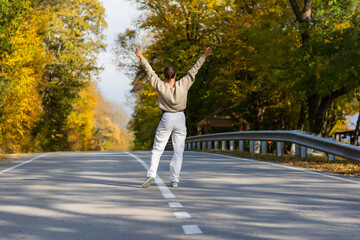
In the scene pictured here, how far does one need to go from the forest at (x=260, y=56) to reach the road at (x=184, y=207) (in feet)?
45.1

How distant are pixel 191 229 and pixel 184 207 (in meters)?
1.32

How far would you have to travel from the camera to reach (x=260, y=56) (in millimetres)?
27562

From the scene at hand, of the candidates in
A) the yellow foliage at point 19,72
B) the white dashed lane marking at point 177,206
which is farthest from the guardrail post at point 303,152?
the yellow foliage at point 19,72

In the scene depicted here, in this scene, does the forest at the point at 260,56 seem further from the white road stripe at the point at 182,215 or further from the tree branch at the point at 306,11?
the white road stripe at the point at 182,215

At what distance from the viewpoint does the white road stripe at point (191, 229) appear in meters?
5.05

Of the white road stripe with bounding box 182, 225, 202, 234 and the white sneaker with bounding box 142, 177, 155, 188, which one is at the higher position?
the white sneaker with bounding box 142, 177, 155, 188

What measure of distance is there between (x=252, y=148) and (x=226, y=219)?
41.4ft

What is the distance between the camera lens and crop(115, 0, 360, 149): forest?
75.6 feet

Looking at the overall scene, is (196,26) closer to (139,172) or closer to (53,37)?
(53,37)

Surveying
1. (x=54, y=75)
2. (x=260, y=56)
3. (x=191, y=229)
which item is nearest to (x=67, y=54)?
(x=54, y=75)

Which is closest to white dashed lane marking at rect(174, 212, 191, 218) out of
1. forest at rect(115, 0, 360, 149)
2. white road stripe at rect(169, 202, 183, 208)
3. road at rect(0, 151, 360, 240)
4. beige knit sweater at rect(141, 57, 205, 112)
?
road at rect(0, 151, 360, 240)

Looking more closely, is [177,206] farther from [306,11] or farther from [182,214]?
[306,11]

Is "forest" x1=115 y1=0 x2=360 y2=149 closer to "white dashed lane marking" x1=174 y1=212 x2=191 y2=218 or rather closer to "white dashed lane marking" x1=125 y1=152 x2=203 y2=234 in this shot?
"white dashed lane marking" x1=125 y1=152 x2=203 y2=234

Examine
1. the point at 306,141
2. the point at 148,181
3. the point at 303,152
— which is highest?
the point at 306,141
